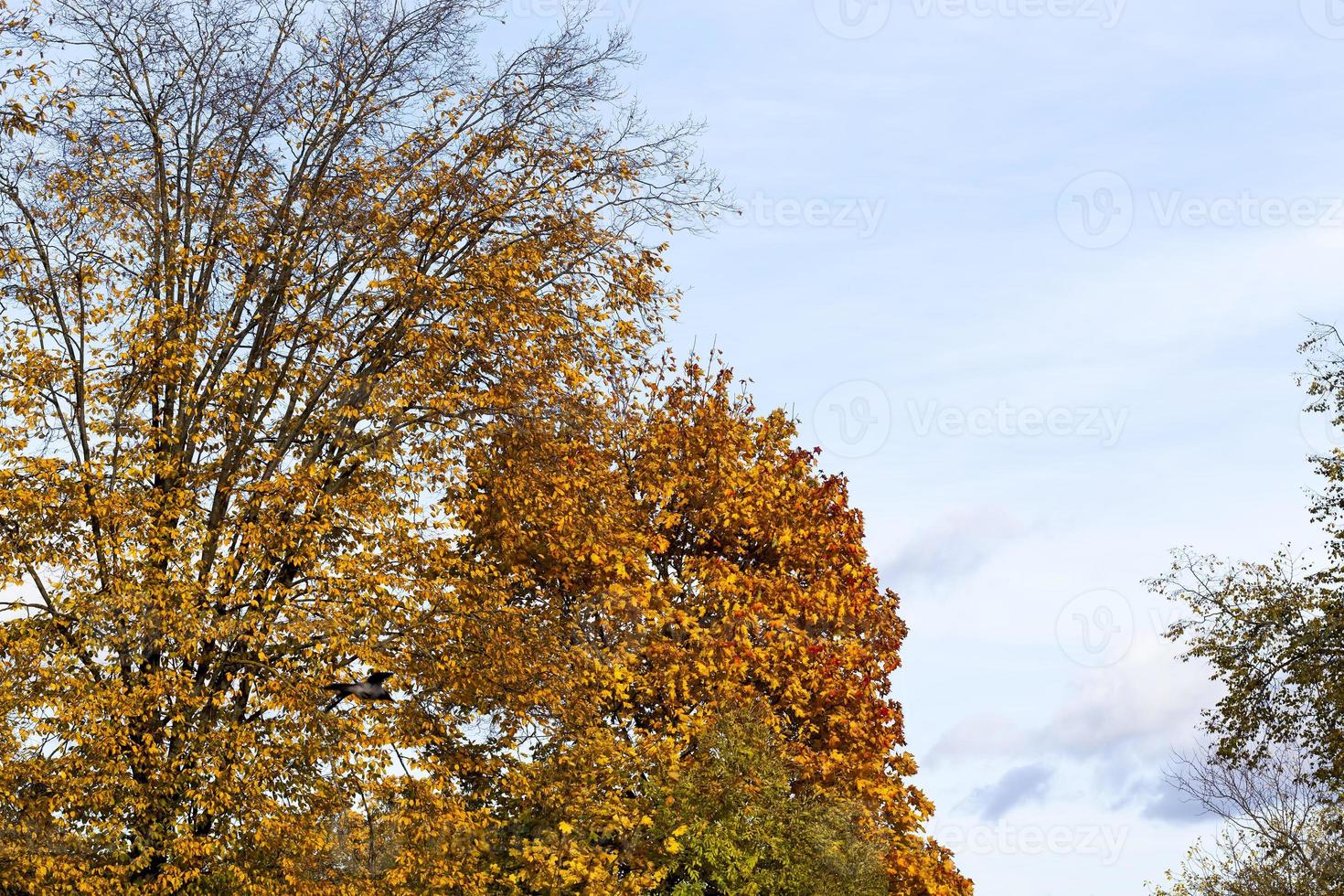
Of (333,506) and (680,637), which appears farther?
(680,637)

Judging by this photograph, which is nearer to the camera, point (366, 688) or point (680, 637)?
point (366, 688)

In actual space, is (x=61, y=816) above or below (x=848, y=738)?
below

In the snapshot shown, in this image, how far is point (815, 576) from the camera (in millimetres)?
34594

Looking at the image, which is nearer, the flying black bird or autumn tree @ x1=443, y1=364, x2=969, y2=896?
the flying black bird

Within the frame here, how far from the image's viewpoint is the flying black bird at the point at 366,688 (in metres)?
20.9

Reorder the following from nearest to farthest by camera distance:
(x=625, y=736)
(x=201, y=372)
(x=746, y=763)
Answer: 1. (x=201, y=372)
2. (x=746, y=763)
3. (x=625, y=736)

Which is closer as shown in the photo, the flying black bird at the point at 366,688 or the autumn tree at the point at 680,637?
the flying black bird at the point at 366,688

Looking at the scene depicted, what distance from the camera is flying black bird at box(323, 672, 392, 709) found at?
20859 millimetres

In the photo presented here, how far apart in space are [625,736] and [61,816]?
39.3 ft

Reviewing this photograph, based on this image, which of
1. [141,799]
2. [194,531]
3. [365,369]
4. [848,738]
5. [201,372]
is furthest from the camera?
[848,738]

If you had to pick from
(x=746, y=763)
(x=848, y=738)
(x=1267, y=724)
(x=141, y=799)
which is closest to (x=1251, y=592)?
(x=1267, y=724)

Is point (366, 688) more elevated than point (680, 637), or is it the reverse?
point (680, 637)

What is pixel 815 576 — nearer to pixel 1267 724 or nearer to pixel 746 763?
pixel 746 763

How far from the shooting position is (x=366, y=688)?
20.8 m
